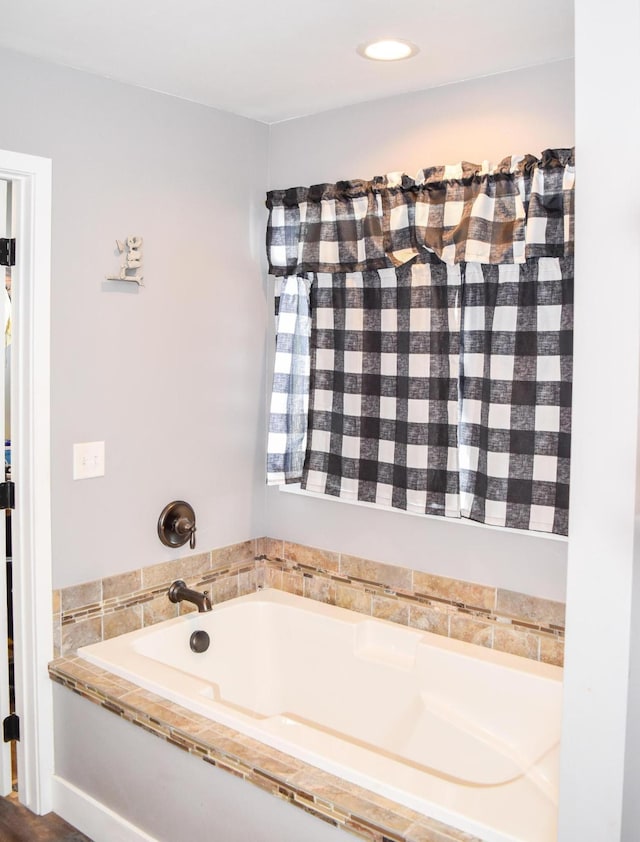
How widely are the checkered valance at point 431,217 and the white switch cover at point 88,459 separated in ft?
3.28

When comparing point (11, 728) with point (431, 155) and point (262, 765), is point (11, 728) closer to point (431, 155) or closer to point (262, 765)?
point (262, 765)

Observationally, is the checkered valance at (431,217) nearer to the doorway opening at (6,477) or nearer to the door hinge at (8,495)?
the doorway opening at (6,477)

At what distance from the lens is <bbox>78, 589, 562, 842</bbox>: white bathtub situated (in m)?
1.86

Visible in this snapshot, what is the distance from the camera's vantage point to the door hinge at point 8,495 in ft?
8.43

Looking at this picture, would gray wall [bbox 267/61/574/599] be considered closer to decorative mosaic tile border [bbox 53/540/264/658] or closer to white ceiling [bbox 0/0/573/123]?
white ceiling [bbox 0/0/573/123]

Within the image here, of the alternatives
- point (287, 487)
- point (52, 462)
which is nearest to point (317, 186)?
point (287, 487)

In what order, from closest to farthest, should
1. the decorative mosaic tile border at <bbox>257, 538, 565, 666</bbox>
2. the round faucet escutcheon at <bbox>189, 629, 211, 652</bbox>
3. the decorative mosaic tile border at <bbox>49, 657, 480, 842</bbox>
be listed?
the decorative mosaic tile border at <bbox>49, 657, 480, 842</bbox> < the decorative mosaic tile border at <bbox>257, 538, 565, 666</bbox> < the round faucet escutcheon at <bbox>189, 629, 211, 652</bbox>

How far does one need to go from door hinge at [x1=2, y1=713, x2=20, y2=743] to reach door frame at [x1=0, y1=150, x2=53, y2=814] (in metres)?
0.03

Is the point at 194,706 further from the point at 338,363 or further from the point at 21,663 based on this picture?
the point at 338,363

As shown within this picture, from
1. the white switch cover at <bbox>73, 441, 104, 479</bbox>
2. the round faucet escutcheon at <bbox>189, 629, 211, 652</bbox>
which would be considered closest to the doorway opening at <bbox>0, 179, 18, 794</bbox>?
the white switch cover at <bbox>73, 441, 104, 479</bbox>

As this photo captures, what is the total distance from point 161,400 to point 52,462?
19.1 inches

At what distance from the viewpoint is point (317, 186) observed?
2.96 m

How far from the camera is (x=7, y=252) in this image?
2492 millimetres

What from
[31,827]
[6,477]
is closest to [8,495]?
[6,477]
